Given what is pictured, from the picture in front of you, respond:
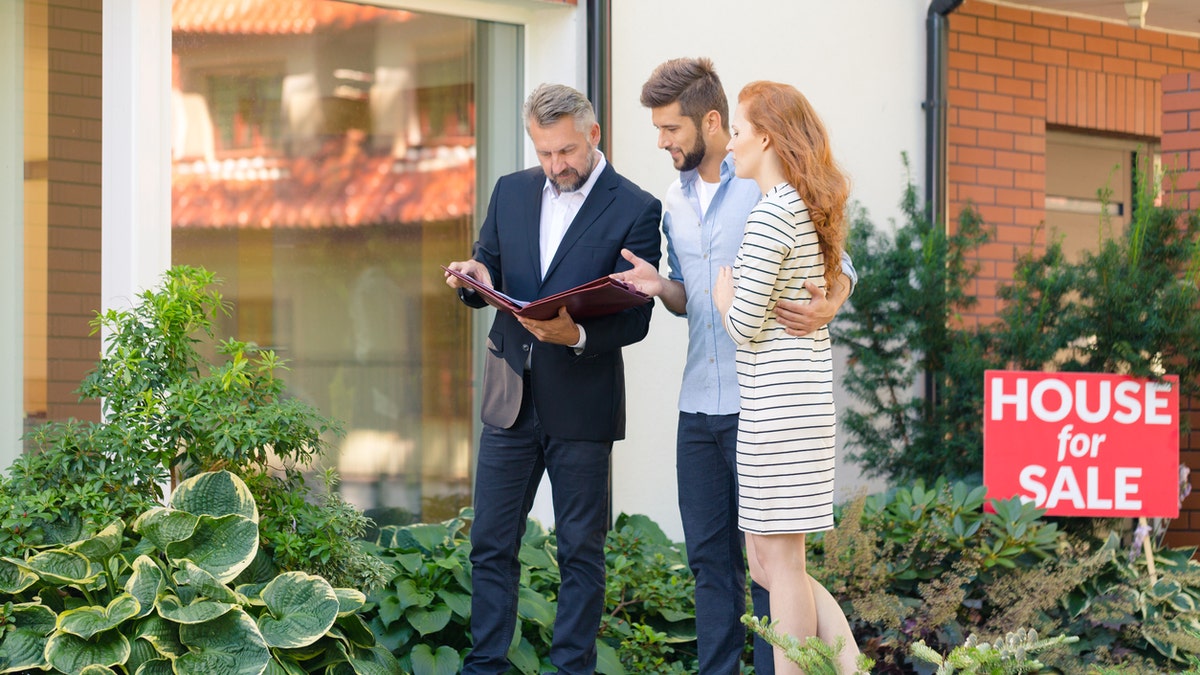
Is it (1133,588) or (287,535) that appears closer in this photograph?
(287,535)

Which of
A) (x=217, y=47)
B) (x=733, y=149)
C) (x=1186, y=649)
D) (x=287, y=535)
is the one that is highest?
(x=217, y=47)

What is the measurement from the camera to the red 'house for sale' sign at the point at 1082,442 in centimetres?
506

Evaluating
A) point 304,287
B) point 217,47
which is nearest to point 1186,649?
point 304,287

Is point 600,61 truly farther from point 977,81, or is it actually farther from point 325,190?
point 977,81

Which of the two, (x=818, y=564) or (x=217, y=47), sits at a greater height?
(x=217, y=47)

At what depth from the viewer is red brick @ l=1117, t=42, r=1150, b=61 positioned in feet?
23.2

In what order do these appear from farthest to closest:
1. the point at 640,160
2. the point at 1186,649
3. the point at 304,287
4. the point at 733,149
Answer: the point at 640,160
the point at 304,287
the point at 1186,649
the point at 733,149

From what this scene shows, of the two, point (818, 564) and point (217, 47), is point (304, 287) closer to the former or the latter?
point (217, 47)

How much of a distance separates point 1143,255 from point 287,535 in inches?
143

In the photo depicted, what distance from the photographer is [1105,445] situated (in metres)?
5.13

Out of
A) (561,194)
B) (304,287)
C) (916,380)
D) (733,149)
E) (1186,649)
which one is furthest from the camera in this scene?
(916,380)

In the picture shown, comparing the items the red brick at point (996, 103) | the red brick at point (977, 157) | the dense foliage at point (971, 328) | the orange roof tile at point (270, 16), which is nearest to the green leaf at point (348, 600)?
the orange roof tile at point (270, 16)

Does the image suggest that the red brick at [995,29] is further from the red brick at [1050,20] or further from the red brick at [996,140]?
the red brick at [996,140]

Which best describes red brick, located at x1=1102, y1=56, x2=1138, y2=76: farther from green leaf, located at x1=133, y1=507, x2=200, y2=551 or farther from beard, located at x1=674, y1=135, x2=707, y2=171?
green leaf, located at x1=133, y1=507, x2=200, y2=551
